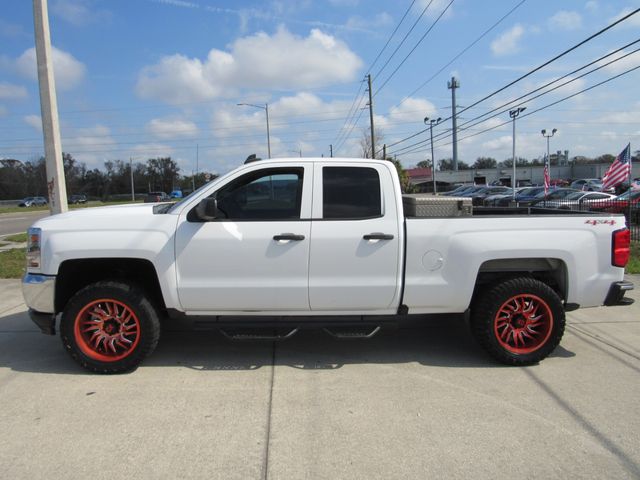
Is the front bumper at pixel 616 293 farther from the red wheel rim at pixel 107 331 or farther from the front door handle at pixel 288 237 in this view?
the red wheel rim at pixel 107 331

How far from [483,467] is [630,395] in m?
1.76

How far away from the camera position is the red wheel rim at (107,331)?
4523mm

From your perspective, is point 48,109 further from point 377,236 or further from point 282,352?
point 377,236

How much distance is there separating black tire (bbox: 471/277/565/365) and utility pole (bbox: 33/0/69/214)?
799 cm

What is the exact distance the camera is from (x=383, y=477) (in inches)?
117

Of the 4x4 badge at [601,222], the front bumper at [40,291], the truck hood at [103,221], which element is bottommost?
the front bumper at [40,291]

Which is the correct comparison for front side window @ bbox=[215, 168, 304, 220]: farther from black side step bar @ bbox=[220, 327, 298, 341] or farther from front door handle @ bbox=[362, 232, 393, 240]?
black side step bar @ bbox=[220, 327, 298, 341]

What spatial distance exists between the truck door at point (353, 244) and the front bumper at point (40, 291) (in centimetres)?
227

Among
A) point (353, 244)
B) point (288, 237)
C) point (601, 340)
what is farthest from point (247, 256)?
point (601, 340)

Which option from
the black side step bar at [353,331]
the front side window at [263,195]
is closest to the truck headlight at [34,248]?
the front side window at [263,195]

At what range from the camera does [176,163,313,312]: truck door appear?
440 cm

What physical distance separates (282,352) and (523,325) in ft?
7.57

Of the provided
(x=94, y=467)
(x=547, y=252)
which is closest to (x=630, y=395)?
(x=547, y=252)

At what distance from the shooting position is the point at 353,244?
4410 mm
